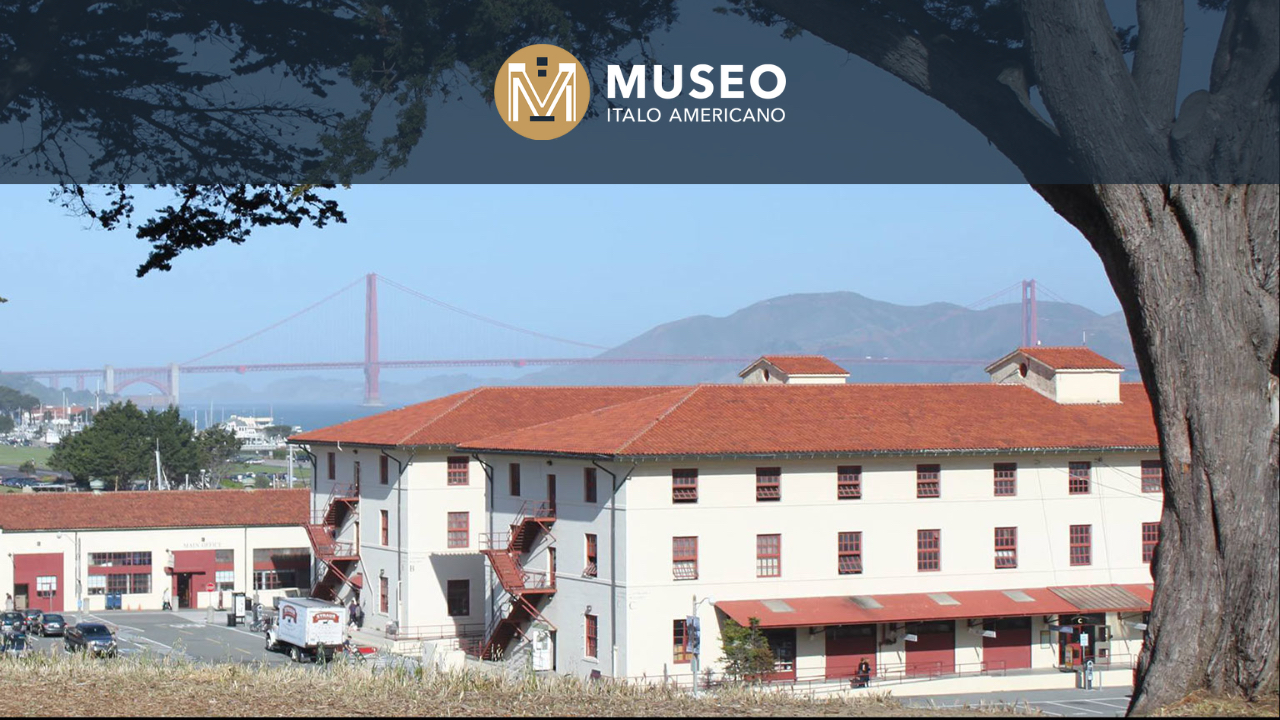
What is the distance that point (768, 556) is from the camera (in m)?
40.8

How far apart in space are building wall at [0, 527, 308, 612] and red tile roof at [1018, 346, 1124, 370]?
29.0m

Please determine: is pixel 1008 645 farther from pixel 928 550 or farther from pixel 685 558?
pixel 685 558

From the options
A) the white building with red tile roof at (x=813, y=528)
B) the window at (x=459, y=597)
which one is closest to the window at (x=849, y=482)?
the white building with red tile roof at (x=813, y=528)

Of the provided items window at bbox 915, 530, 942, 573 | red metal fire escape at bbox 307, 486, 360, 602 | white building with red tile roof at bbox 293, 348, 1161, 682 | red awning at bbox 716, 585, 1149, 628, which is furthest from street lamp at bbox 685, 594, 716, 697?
red metal fire escape at bbox 307, 486, 360, 602

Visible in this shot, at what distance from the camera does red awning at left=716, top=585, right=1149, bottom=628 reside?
39.2 m

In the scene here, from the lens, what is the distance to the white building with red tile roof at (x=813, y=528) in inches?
1560

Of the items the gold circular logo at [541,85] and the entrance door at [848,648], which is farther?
the entrance door at [848,648]

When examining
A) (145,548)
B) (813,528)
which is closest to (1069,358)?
(813,528)

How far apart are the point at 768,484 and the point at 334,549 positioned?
18244 millimetres

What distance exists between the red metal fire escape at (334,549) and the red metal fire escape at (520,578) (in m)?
10.8

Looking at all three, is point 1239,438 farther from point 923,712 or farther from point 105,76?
point 105,76

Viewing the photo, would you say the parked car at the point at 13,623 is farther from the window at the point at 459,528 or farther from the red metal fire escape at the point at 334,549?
the window at the point at 459,528

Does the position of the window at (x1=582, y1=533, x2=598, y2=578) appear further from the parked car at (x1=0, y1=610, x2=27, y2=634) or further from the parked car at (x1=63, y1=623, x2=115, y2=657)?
the parked car at (x1=0, y1=610, x2=27, y2=634)

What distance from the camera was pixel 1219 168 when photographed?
40.4ft
